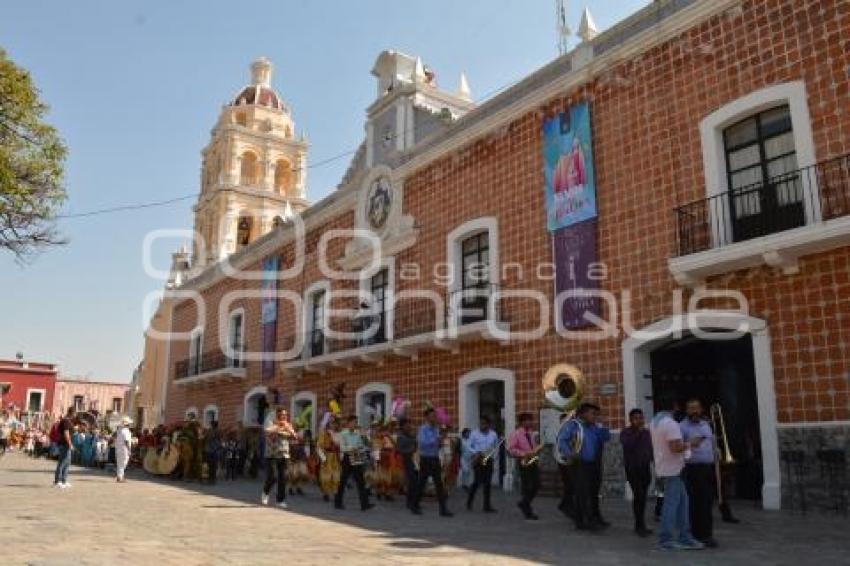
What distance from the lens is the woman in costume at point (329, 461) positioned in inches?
499

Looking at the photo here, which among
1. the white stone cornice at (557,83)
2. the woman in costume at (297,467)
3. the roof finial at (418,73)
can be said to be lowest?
the woman in costume at (297,467)

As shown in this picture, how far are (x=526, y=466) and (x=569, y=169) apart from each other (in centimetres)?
613

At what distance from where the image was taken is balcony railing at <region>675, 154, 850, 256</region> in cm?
997

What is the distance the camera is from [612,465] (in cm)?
1220

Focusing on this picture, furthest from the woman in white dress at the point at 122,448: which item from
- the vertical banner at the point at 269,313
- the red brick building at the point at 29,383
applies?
the red brick building at the point at 29,383

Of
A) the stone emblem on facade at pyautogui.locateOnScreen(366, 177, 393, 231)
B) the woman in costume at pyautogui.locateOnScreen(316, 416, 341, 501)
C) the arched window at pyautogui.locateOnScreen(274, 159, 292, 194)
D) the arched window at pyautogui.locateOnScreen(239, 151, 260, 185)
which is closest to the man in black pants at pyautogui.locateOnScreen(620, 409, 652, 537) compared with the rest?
the woman in costume at pyautogui.locateOnScreen(316, 416, 341, 501)

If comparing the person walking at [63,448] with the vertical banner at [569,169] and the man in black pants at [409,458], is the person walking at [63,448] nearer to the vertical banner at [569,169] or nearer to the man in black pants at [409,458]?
the man in black pants at [409,458]

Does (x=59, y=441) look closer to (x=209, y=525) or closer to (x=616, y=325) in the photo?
(x=209, y=525)

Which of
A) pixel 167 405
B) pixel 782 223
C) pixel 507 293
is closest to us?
pixel 782 223

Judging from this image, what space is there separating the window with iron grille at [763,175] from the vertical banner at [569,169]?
2569mm

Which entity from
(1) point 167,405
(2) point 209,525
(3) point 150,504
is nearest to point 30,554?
(2) point 209,525

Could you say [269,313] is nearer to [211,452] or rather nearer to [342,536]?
[211,452]

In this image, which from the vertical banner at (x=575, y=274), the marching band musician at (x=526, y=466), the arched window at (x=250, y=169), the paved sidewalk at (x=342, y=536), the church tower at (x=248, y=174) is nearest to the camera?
the paved sidewalk at (x=342, y=536)

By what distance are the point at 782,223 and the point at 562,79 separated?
529 centimetres
